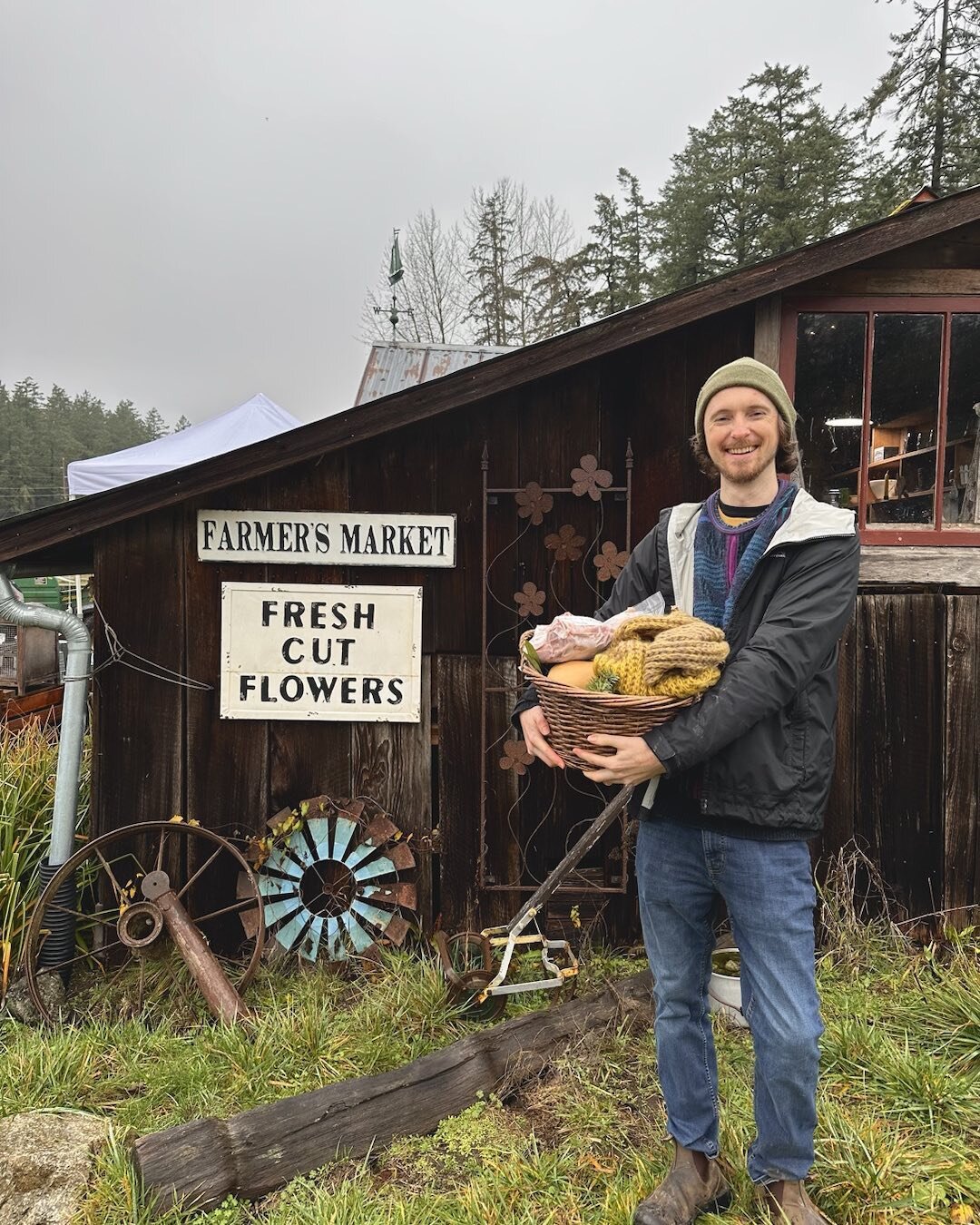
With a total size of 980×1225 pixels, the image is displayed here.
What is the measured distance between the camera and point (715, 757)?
1897 millimetres

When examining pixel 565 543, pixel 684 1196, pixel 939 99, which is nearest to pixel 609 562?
pixel 565 543

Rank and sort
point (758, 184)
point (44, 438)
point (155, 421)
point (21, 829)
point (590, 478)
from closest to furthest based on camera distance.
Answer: point (590, 478) < point (21, 829) < point (758, 184) < point (44, 438) < point (155, 421)

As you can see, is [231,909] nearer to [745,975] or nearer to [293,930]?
[293,930]

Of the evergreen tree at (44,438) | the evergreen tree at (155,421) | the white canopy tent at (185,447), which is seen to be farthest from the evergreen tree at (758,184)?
the evergreen tree at (155,421)

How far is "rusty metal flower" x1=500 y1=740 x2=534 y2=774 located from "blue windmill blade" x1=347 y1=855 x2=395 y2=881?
74 cm

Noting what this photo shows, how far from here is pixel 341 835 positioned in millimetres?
3699

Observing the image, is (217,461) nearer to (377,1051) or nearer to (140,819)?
(140,819)

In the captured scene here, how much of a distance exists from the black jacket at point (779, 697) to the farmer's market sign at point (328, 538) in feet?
6.45

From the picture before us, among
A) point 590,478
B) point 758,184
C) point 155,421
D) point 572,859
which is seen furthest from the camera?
point 155,421

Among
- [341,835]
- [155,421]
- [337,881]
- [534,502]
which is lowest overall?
[337,881]

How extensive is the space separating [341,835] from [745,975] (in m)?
2.17

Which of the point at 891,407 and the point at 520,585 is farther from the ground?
the point at 891,407

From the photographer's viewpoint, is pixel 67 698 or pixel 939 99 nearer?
pixel 67 698

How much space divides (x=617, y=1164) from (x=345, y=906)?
5.73ft
